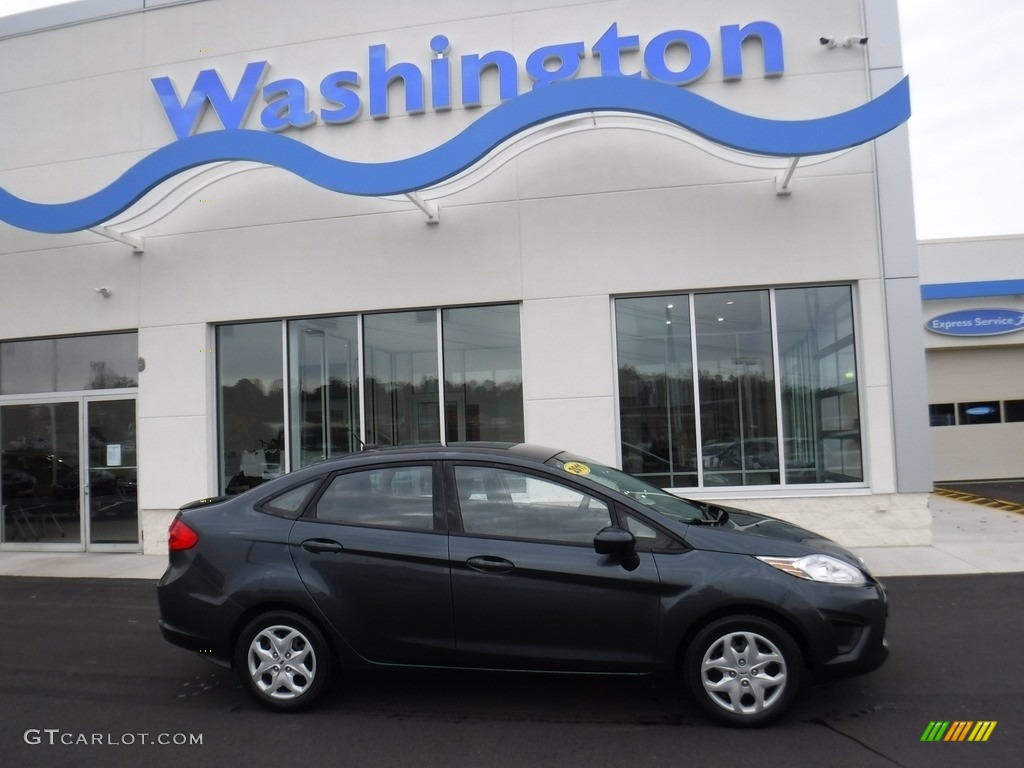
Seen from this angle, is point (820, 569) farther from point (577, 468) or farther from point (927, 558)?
point (927, 558)

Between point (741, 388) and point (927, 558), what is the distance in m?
2.79

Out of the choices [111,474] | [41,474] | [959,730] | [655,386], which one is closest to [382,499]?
[959,730]

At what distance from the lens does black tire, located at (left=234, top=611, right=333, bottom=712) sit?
169 inches

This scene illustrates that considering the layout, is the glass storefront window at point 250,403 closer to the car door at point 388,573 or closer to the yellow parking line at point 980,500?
the car door at point 388,573

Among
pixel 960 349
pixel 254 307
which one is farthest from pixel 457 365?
pixel 960 349

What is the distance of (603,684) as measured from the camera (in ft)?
15.3

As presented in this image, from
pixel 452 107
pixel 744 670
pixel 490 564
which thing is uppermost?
pixel 452 107

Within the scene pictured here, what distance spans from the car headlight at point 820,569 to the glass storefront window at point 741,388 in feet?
16.9

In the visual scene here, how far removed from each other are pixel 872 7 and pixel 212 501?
373 inches

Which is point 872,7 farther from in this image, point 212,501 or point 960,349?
point 960,349

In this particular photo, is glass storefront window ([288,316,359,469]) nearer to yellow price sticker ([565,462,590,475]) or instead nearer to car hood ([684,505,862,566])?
yellow price sticker ([565,462,590,475])

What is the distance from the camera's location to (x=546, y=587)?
13.3ft

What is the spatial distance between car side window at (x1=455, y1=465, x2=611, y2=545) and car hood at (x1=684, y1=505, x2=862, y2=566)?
0.53 m

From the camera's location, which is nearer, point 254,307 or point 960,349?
point 254,307
